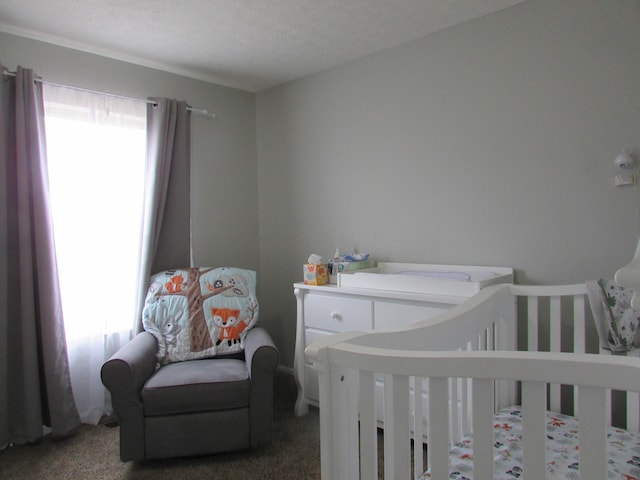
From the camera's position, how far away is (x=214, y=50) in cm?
262

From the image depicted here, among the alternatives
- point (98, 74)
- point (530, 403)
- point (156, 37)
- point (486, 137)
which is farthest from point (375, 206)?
point (530, 403)

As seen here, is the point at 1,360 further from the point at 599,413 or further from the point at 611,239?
the point at 611,239

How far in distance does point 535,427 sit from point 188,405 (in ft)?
5.52

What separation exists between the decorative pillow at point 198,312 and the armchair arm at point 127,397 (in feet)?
1.29

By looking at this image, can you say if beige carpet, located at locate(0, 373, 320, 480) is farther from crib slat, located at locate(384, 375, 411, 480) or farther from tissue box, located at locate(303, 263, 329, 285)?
crib slat, located at locate(384, 375, 411, 480)

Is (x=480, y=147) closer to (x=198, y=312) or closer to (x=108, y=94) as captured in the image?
(x=198, y=312)

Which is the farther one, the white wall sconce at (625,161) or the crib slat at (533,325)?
the white wall sconce at (625,161)

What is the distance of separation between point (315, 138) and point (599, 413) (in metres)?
2.63

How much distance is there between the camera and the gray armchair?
1.98m

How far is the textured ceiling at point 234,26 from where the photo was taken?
6.77 feet

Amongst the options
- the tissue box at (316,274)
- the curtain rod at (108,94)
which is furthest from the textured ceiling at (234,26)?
the tissue box at (316,274)

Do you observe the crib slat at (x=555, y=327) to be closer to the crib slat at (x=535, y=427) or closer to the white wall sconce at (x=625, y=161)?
the white wall sconce at (x=625, y=161)

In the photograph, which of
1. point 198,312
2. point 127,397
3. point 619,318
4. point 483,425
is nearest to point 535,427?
point 483,425

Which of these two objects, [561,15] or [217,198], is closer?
[561,15]
